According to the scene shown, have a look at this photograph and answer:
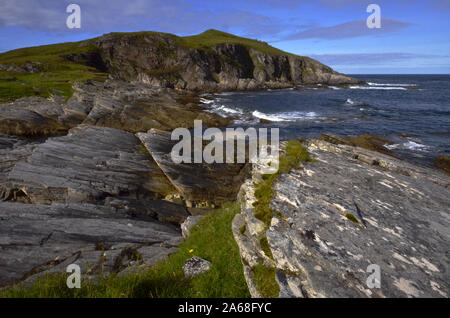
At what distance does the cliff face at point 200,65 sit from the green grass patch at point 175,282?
119485mm

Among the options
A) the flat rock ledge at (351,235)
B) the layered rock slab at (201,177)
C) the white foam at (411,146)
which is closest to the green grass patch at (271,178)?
the flat rock ledge at (351,235)

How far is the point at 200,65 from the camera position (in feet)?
436

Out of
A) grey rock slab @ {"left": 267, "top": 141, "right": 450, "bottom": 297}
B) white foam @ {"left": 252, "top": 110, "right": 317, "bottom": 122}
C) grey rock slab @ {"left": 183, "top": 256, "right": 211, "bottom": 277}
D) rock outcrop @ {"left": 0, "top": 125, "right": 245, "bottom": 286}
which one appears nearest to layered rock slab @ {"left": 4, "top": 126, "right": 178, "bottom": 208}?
rock outcrop @ {"left": 0, "top": 125, "right": 245, "bottom": 286}

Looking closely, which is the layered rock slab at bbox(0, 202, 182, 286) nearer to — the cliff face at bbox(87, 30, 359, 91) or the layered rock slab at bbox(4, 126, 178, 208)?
the layered rock slab at bbox(4, 126, 178, 208)

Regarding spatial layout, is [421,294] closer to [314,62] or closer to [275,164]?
[275,164]

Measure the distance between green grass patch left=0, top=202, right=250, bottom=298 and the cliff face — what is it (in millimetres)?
119485

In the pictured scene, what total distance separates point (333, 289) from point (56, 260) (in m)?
10.7

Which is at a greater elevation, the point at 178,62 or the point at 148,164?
the point at 178,62

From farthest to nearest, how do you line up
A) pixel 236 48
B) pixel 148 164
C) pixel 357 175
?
pixel 236 48 < pixel 148 164 < pixel 357 175

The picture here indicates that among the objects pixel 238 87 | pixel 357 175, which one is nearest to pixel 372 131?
pixel 357 175

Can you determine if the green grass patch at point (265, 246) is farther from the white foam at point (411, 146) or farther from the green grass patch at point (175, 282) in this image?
the white foam at point (411, 146)

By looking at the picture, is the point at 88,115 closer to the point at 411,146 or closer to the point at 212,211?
the point at 212,211

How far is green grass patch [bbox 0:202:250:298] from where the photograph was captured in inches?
225

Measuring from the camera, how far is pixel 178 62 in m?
138
